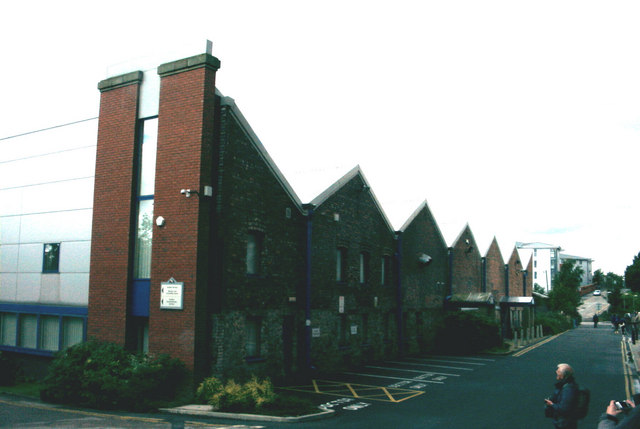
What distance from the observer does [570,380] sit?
747 centimetres

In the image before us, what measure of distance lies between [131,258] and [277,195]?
5.28 metres

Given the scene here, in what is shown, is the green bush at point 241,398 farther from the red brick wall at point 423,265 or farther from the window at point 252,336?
the red brick wall at point 423,265

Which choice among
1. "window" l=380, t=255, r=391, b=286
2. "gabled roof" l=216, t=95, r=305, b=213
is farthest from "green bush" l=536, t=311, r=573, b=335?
"gabled roof" l=216, t=95, r=305, b=213

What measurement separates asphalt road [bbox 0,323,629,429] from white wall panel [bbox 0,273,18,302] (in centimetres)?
594

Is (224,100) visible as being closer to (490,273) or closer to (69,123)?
(69,123)

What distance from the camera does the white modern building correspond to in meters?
18.2

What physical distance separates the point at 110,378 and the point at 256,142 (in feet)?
27.1

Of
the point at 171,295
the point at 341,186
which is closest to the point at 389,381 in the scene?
the point at 341,186

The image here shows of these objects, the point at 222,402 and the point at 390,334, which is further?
the point at 390,334

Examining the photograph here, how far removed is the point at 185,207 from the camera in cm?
1542

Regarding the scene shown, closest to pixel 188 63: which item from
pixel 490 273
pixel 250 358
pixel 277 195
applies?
pixel 277 195

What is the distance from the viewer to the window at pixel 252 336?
1719 centimetres

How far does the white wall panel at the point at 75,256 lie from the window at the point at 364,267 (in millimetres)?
12090

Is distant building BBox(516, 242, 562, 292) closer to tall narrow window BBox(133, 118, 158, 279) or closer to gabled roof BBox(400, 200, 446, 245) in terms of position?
gabled roof BBox(400, 200, 446, 245)
